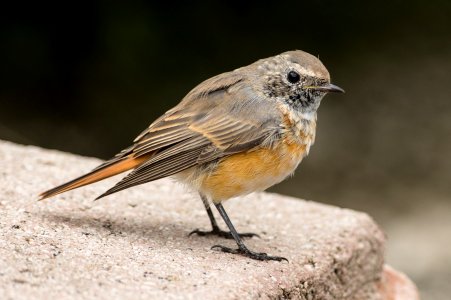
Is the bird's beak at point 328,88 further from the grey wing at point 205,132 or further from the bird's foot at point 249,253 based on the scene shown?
the bird's foot at point 249,253

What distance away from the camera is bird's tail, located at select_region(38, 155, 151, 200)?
460cm

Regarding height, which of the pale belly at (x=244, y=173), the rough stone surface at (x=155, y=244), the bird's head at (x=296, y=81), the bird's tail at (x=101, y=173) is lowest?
the rough stone surface at (x=155, y=244)

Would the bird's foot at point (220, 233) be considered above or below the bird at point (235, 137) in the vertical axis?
below

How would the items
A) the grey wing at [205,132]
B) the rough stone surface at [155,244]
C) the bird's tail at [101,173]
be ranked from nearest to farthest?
1. the rough stone surface at [155,244]
2. the bird's tail at [101,173]
3. the grey wing at [205,132]

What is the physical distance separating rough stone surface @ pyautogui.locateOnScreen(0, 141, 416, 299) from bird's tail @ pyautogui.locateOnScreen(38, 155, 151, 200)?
202 mm

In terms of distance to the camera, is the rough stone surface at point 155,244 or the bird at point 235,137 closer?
the rough stone surface at point 155,244

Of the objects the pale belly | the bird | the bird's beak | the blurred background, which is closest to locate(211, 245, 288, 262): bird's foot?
the bird

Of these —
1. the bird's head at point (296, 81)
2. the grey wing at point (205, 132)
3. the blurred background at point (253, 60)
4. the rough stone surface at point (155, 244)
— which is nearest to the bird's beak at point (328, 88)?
the bird's head at point (296, 81)

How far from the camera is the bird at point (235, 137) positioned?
4.72m

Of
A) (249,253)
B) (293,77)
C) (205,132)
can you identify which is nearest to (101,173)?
(205,132)

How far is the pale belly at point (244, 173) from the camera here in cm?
473

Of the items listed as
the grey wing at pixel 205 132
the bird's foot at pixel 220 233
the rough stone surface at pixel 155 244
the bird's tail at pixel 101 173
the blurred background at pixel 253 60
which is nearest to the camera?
the rough stone surface at pixel 155 244

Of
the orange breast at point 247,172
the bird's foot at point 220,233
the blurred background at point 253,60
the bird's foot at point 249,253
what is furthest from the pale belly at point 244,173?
the blurred background at point 253,60

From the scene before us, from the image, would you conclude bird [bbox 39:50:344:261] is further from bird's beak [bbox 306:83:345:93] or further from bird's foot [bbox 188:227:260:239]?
bird's foot [bbox 188:227:260:239]
